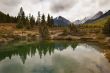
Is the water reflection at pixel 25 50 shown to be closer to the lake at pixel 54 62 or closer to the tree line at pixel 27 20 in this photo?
the lake at pixel 54 62

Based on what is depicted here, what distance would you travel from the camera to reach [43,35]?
12988 cm

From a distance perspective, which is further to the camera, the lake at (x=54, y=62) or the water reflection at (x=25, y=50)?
the water reflection at (x=25, y=50)

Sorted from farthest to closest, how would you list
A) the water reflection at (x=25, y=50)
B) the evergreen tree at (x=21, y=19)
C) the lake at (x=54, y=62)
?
the evergreen tree at (x=21, y=19) → the water reflection at (x=25, y=50) → the lake at (x=54, y=62)

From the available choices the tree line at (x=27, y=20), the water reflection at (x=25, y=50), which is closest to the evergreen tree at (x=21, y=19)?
the tree line at (x=27, y=20)

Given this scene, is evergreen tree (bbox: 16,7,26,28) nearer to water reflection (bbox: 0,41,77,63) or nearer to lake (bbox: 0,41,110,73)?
water reflection (bbox: 0,41,77,63)

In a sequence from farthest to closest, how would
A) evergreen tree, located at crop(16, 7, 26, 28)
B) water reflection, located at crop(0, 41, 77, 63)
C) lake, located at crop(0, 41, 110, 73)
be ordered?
1. evergreen tree, located at crop(16, 7, 26, 28)
2. water reflection, located at crop(0, 41, 77, 63)
3. lake, located at crop(0, 41, 110, 73)

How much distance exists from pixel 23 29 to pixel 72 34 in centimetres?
4315

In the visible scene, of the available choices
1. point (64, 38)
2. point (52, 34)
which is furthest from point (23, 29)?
point (64, 38)

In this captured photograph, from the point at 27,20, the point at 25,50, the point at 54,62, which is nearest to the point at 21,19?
the point at 27,20

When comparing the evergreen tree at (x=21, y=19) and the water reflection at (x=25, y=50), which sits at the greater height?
the evergreen tree at (x=21, y=19)

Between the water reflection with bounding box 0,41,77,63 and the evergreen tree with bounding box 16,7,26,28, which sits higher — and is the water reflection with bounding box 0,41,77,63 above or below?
below

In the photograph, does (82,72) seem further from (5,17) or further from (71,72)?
(5,17)

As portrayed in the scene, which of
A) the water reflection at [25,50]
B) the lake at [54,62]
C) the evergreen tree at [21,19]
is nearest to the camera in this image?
the lake at [54,62]

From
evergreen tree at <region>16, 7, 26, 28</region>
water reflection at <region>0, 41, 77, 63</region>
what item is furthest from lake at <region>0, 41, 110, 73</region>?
evergreen tree at <region>16, 7, 26, 28</region>
